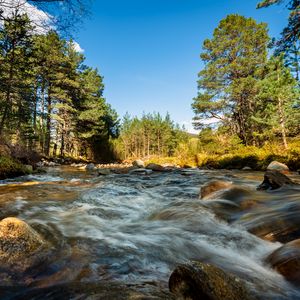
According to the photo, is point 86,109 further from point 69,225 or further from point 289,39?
point 69,225

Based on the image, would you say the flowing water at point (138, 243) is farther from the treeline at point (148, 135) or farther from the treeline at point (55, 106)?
the treeline at point (148, 135)

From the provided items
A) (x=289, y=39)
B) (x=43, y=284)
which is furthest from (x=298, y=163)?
(x=43, y=284)

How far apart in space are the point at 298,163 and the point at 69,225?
12.4 metres

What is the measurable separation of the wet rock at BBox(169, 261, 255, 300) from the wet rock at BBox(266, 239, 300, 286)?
66cm

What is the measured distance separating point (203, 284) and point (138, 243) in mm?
1618

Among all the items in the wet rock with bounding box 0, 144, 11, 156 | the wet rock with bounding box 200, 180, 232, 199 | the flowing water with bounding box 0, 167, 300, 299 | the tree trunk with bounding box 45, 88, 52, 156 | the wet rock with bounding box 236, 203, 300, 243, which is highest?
the tree trunk with bounding box 45, 88, 52, 156

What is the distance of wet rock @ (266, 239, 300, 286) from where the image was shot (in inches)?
84.4

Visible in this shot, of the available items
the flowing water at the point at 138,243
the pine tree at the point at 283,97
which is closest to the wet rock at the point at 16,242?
the flowing water at the point at 138,243

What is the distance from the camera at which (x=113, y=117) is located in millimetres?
46656

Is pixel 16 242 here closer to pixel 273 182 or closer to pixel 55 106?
pixel 273 182

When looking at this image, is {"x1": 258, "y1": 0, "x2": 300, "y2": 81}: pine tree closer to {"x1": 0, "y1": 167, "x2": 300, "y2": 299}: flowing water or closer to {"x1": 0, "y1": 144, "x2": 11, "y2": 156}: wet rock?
{"x1": 0, "y1": 167, "x2": 300, "y2": 299}: flowing water

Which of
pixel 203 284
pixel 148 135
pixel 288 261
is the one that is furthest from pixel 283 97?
pixel 148 135

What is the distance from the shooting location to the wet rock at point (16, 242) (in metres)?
2.37

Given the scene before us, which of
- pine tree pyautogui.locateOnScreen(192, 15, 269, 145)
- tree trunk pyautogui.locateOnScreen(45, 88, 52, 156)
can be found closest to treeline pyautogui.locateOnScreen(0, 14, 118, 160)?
tree trunk pyautogui.locateOnScreen(45, 88, 52, 156)
